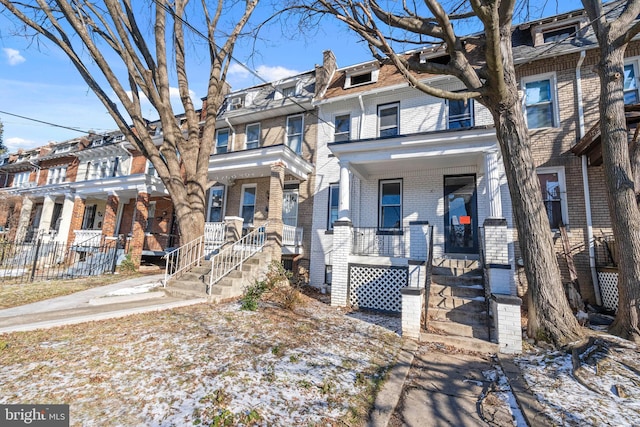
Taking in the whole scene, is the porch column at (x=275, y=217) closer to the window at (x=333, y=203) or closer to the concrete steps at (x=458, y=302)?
the window at (x=333, y=203)

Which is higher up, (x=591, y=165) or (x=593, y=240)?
(x=591, y=165)

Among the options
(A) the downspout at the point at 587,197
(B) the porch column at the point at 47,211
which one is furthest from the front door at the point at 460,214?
(B) the porch column at the point at 47,211

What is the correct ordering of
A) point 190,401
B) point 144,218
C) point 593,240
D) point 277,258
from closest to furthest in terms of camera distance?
1. point 190,401
2. point 593,240
3. point 277,258
4. point 144,218

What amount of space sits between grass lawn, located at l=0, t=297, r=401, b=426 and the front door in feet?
16.1

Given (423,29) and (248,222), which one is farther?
(248,222)

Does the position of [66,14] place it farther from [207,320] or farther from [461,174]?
[461,174]

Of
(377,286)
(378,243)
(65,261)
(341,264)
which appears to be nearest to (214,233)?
(341,264)

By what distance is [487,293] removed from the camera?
20.3ft

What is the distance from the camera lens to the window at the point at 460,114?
9.55 meters

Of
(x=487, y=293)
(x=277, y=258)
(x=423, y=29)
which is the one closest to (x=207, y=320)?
(x=277, y=258)

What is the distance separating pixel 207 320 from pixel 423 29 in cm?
706

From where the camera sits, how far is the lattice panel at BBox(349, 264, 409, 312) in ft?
26.2

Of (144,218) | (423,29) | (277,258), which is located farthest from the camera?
(144,218)

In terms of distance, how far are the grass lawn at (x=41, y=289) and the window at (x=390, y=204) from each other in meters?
9.31
